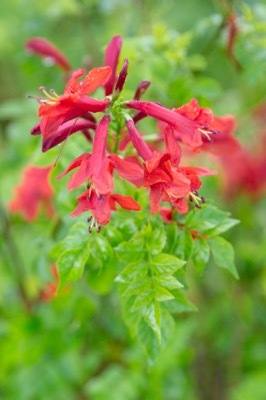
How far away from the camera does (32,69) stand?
2512mm

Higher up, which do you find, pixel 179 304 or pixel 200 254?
pixel 200 254

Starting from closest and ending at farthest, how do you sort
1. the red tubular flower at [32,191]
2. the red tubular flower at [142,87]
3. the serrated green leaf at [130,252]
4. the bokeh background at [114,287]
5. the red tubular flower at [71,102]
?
the red tubular flower at [71,102]
the serrated green leaf at [130,252]
the red tubular flower at [142,87]
the bokeh background at [114,287]
the red tubular flower at [32,191]

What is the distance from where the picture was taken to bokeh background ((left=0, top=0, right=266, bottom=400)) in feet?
6.49

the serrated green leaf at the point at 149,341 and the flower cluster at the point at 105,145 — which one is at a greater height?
the flower cluster at the point at 105,145

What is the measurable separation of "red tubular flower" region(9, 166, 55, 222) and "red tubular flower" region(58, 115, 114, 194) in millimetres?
1120

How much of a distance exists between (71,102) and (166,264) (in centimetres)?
34

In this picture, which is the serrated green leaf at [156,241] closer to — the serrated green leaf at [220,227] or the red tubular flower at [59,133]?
the serrated green leaf at [220,227]

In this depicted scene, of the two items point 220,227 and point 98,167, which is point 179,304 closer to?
point 220,227

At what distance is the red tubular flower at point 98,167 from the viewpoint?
4.10 ft

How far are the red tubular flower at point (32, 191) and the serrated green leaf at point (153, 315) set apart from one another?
122cm

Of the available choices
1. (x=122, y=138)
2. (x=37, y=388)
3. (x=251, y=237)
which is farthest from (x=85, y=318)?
(x=251, y=237)

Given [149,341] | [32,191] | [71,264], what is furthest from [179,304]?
[32,191]

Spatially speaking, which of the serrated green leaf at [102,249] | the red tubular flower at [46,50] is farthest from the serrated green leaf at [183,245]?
the red tubular flower at [46,50]

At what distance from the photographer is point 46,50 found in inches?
82.6
